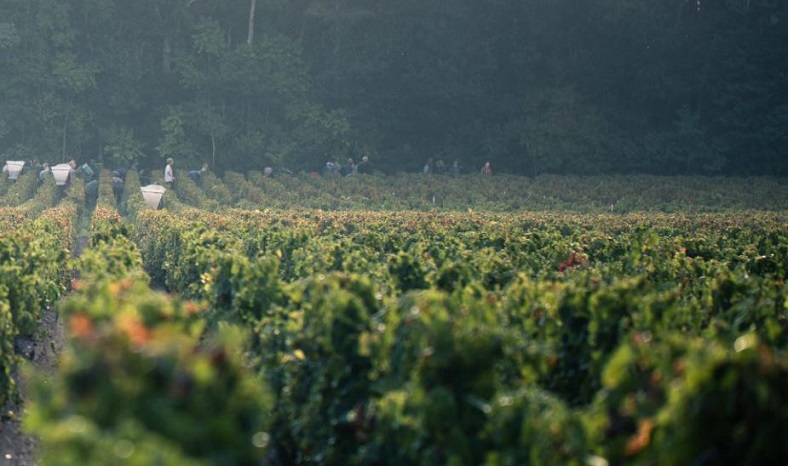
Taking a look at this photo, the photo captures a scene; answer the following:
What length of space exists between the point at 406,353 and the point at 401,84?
6031cm

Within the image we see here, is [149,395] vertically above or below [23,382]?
above

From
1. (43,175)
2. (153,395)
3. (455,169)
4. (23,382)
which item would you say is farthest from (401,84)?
(153,395)

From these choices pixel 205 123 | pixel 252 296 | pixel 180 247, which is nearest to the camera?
pixel 252 296

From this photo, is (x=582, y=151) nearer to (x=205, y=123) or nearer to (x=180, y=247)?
(x=205, y=123)

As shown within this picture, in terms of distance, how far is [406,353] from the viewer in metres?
9.59

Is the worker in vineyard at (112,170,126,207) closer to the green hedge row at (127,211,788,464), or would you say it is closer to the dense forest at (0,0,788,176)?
the dense forest at (0,0,788,176)

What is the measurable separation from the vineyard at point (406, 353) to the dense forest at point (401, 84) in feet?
140

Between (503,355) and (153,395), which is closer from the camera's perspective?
(153,395)

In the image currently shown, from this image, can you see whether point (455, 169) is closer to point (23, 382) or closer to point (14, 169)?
point (14, 169)

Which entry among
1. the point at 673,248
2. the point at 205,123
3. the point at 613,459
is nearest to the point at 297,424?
the point at 613,459

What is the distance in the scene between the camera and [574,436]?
7.48 m

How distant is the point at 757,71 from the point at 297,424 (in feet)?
209

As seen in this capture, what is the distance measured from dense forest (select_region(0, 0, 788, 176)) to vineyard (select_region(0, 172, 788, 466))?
42.8m

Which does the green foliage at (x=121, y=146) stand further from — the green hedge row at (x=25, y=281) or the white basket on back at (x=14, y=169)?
the green hedge row at (x=25, y=281)
